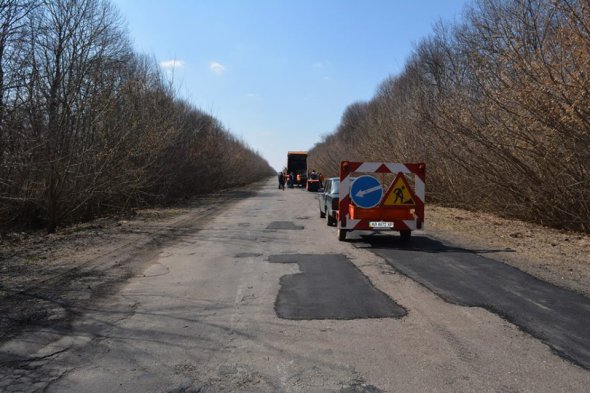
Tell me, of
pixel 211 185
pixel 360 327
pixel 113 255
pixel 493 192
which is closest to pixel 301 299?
pixel 360 327

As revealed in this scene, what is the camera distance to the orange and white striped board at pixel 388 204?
12.3 meters

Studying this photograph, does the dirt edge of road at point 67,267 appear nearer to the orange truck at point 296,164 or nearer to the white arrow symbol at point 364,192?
the white arrow symbol at point 364,192

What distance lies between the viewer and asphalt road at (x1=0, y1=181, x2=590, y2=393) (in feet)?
14.0

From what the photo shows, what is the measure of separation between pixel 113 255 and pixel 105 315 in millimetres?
4847

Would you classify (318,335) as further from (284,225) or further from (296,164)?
(296,164)

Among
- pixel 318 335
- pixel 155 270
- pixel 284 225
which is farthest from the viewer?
pixel 284 225

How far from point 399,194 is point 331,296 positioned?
19.5 ft

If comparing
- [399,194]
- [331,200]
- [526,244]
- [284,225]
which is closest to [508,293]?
[526,244]

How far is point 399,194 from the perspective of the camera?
12.5m

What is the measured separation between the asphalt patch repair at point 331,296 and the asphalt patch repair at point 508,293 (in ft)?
3.05

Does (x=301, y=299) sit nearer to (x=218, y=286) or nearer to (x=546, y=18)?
(x=218, y=286)

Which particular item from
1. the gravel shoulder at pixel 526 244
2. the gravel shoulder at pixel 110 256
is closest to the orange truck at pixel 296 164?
the gravel shoulder at pixel 526 244

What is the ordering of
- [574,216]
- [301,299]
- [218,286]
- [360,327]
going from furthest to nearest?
[574,216], [218,286], [301,299], [360,327]

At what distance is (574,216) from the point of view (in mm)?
13820
